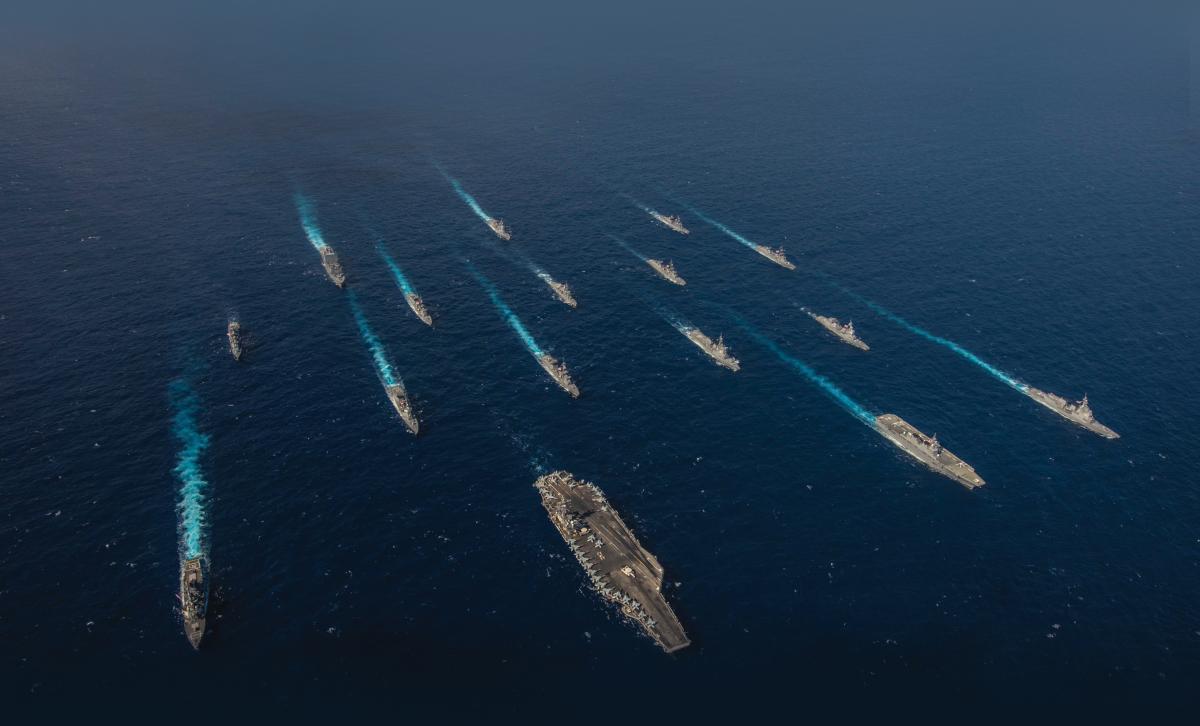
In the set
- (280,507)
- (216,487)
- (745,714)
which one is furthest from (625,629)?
(216,487)

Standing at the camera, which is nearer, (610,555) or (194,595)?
(194,595)

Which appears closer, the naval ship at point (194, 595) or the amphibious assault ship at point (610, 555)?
the naval ship at point (194, 595)

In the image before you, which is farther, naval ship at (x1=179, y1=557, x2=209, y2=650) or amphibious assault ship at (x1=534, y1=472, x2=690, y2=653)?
amphibious assault ship at (x1=534, y1=472, x2=690, y2=653)

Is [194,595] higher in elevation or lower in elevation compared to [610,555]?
higher

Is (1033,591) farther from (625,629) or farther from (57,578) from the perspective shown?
(57,578)
